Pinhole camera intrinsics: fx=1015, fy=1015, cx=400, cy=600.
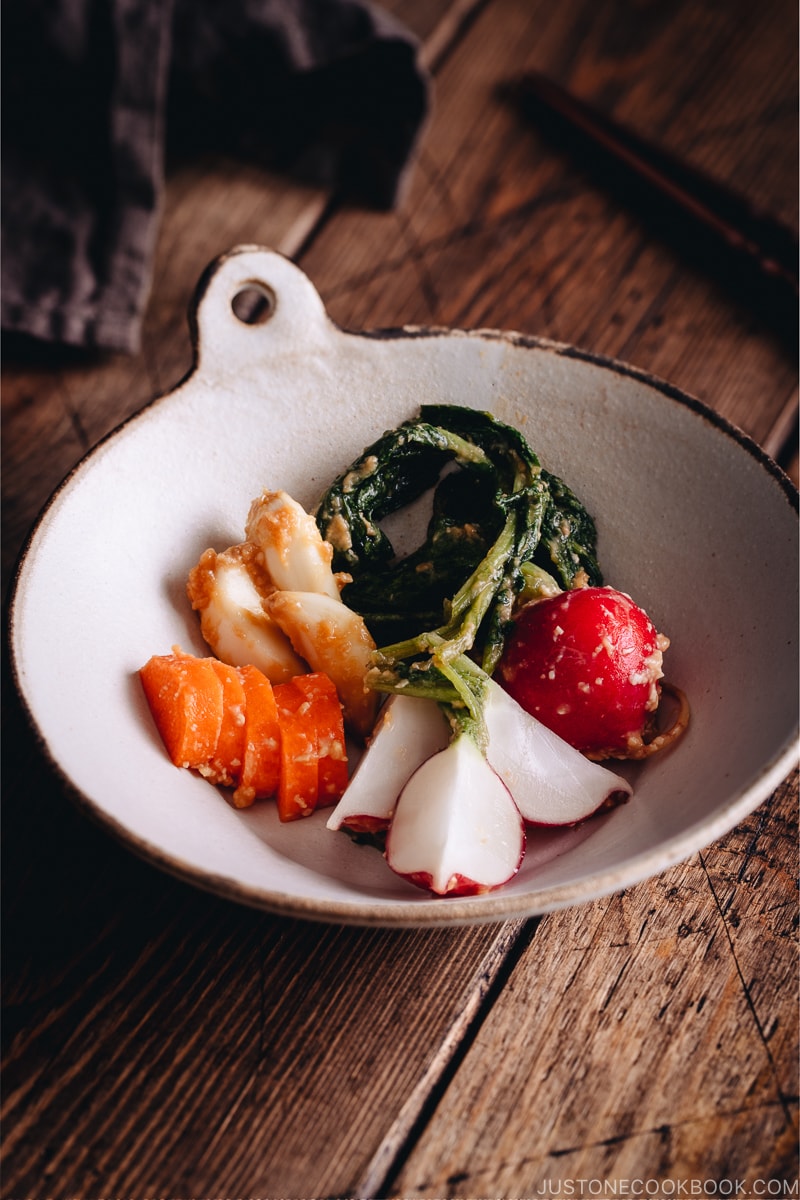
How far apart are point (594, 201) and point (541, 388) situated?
45.1 inches

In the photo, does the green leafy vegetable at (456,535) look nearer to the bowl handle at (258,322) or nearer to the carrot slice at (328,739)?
the carrot slice at (328,739)

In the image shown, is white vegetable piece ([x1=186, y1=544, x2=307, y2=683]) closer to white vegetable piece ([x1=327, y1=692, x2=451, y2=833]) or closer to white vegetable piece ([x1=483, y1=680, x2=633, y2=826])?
white vegetable piece ([x1=327, y1=692, x2=451, y2=833])

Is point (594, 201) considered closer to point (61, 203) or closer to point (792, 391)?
point (792, 391)

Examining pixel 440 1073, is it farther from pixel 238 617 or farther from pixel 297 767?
pixel 238 617

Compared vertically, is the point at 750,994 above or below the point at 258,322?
below

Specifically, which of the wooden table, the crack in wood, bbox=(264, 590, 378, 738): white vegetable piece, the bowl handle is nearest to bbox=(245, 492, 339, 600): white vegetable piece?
bbox=(264, 590, 378, 738): white vegetable piece

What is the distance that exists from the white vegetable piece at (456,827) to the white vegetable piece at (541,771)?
1.5 inches

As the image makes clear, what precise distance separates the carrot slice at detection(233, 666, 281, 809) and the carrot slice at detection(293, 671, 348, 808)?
0.20 feet

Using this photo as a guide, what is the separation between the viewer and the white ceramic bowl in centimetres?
135

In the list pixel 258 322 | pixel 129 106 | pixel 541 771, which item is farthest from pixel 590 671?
pixel 129 106

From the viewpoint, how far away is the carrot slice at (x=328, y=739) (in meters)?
→ 1.58

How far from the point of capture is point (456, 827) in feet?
4.62

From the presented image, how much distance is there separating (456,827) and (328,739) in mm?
277

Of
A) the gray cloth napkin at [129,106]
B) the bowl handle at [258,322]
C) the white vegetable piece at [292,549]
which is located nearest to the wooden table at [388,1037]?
the white vegetable piece at [292,549]
